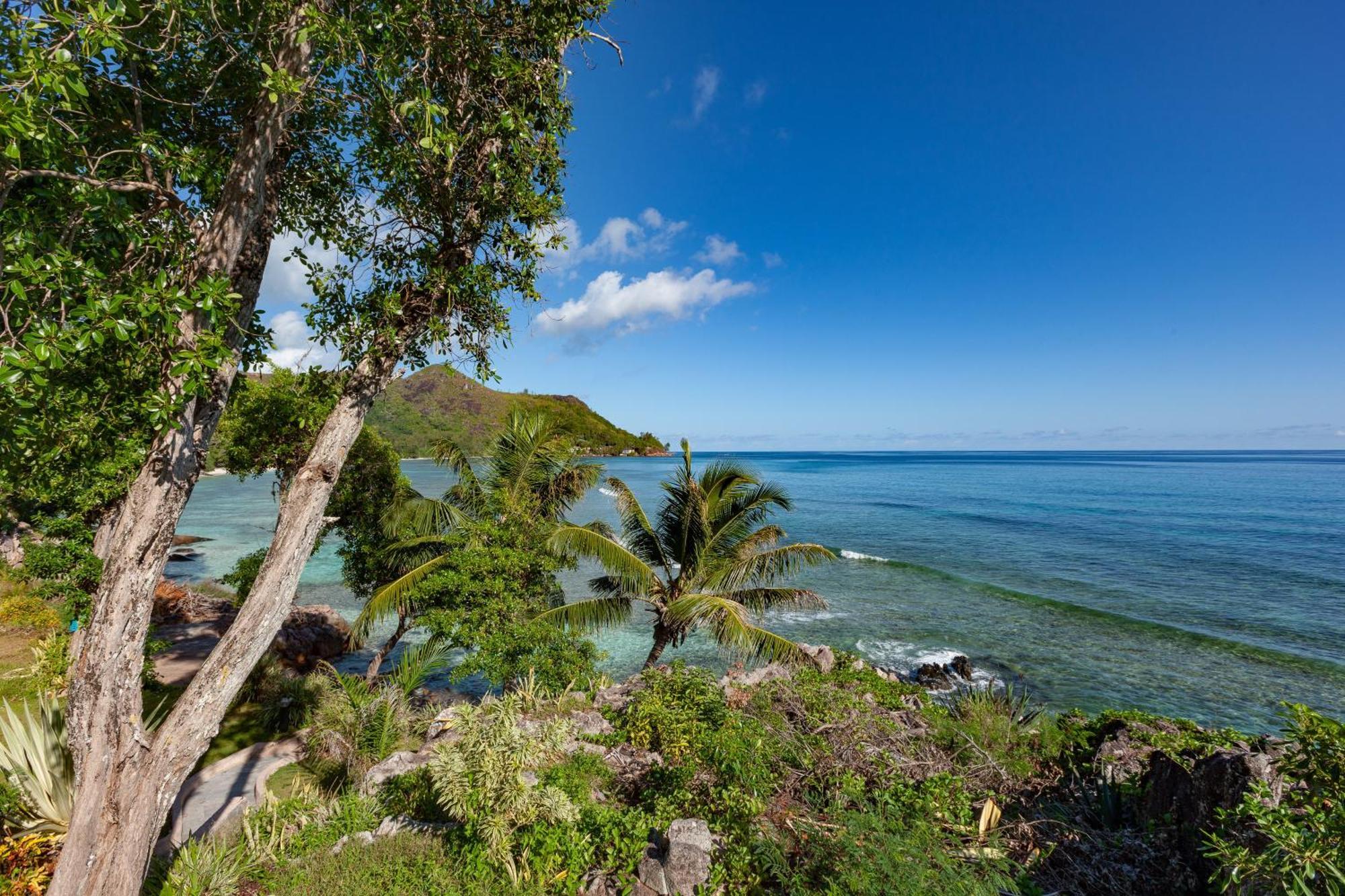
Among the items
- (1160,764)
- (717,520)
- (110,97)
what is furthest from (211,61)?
(1160,764)

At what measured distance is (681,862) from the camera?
449cm

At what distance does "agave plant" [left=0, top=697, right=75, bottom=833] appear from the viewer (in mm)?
5203

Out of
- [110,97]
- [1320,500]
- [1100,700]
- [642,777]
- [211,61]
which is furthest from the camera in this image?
[1320,500]

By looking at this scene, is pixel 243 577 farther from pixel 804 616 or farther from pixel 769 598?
pixel 804 616

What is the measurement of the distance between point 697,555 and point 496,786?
6.52 metres

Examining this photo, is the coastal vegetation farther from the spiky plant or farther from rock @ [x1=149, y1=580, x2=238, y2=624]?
rock @ [x1=149, y1=580, x2=238, y2=624]

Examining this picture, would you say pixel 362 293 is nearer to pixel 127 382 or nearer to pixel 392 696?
pixel 127 382

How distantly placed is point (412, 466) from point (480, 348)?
120 meters

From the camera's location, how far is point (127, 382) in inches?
154

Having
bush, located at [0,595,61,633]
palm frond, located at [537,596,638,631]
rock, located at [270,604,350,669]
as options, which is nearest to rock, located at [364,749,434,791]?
palm frond, located at [537,596,638,631]

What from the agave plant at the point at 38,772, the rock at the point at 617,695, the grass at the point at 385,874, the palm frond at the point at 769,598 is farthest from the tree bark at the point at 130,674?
the palm frond at the point at 769,598

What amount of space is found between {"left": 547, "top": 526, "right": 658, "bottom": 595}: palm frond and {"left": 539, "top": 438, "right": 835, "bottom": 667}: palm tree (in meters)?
0.02

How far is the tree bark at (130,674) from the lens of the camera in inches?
134

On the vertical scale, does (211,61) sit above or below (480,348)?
above
